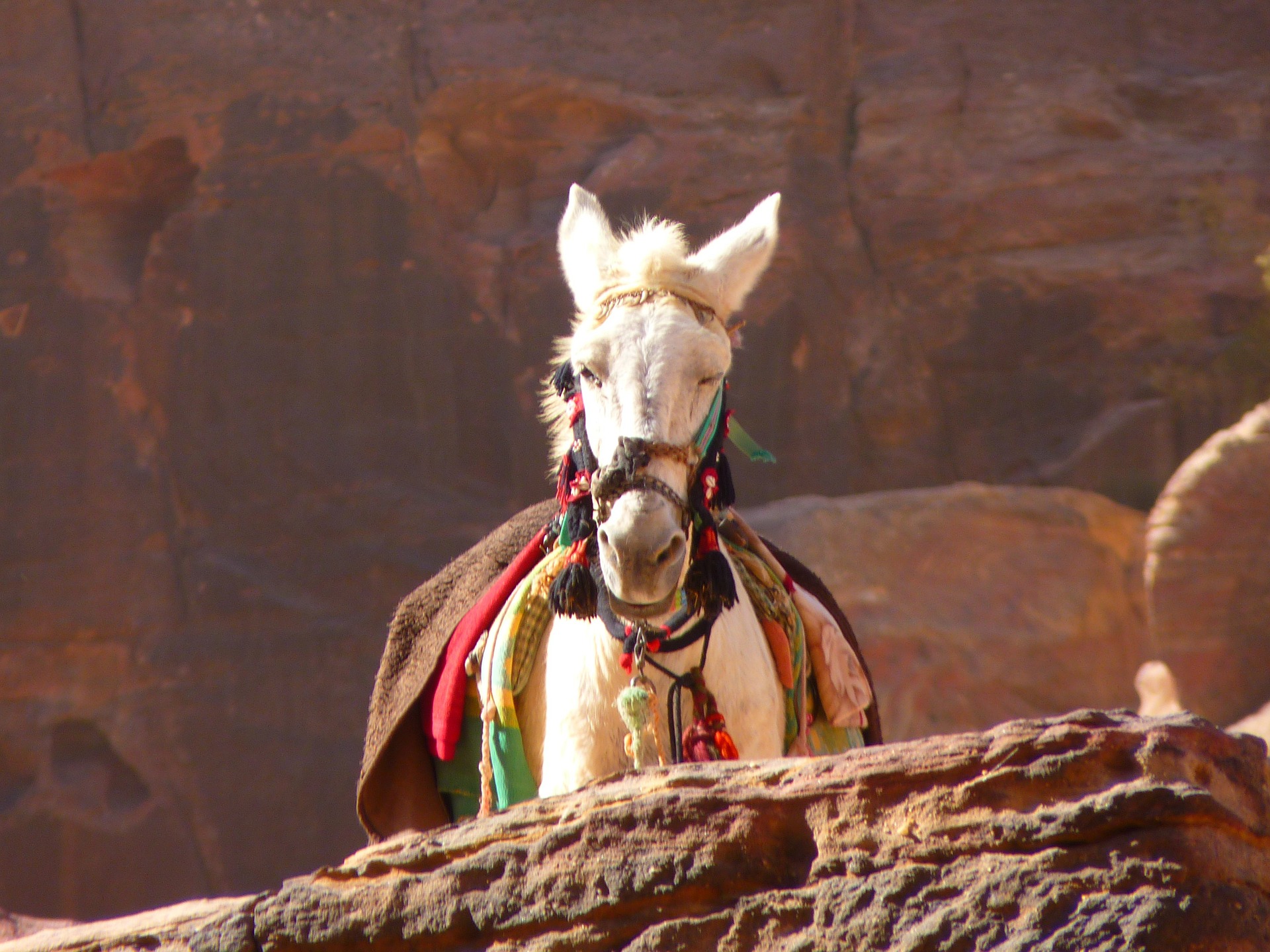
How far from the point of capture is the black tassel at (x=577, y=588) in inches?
127

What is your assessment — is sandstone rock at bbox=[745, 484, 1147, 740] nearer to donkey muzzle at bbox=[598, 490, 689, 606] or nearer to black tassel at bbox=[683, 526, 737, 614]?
black tassel at bbox=[683, 526, 737, 614]

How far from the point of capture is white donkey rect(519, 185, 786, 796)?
296cm

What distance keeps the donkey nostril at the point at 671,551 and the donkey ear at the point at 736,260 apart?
0.89 meters

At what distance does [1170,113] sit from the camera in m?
11.6

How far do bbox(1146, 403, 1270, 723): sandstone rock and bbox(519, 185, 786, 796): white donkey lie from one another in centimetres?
565

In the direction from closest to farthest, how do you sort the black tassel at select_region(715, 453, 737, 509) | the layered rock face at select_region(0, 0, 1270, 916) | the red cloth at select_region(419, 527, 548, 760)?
the black tassel at select_region(715, 453, 737, 509) < the red cloth at select_region(419, 527, 548, 760) < the layered rock face at select_region(0, 0, 1270, 916)

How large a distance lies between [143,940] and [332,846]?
28.4 feet

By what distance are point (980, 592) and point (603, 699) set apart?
6818mm

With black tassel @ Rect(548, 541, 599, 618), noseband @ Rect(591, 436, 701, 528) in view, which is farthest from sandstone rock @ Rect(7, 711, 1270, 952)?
black tassel @ Rect(548, 541, 599, 618)

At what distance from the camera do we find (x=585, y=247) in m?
3.82

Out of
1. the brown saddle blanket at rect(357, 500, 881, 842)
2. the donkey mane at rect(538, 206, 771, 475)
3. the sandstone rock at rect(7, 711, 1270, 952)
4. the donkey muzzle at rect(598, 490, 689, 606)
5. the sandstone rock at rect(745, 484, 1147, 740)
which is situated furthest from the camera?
the sandstone rock at rect(745, 484, 1147, 740)

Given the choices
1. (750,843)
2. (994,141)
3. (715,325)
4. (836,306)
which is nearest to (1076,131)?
(994,141)

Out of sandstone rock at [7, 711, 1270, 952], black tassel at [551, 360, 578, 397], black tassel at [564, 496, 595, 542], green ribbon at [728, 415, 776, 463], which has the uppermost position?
black tassel at [551, 360, 578, 397]

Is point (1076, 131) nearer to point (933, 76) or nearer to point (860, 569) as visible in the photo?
point (933, 76)
